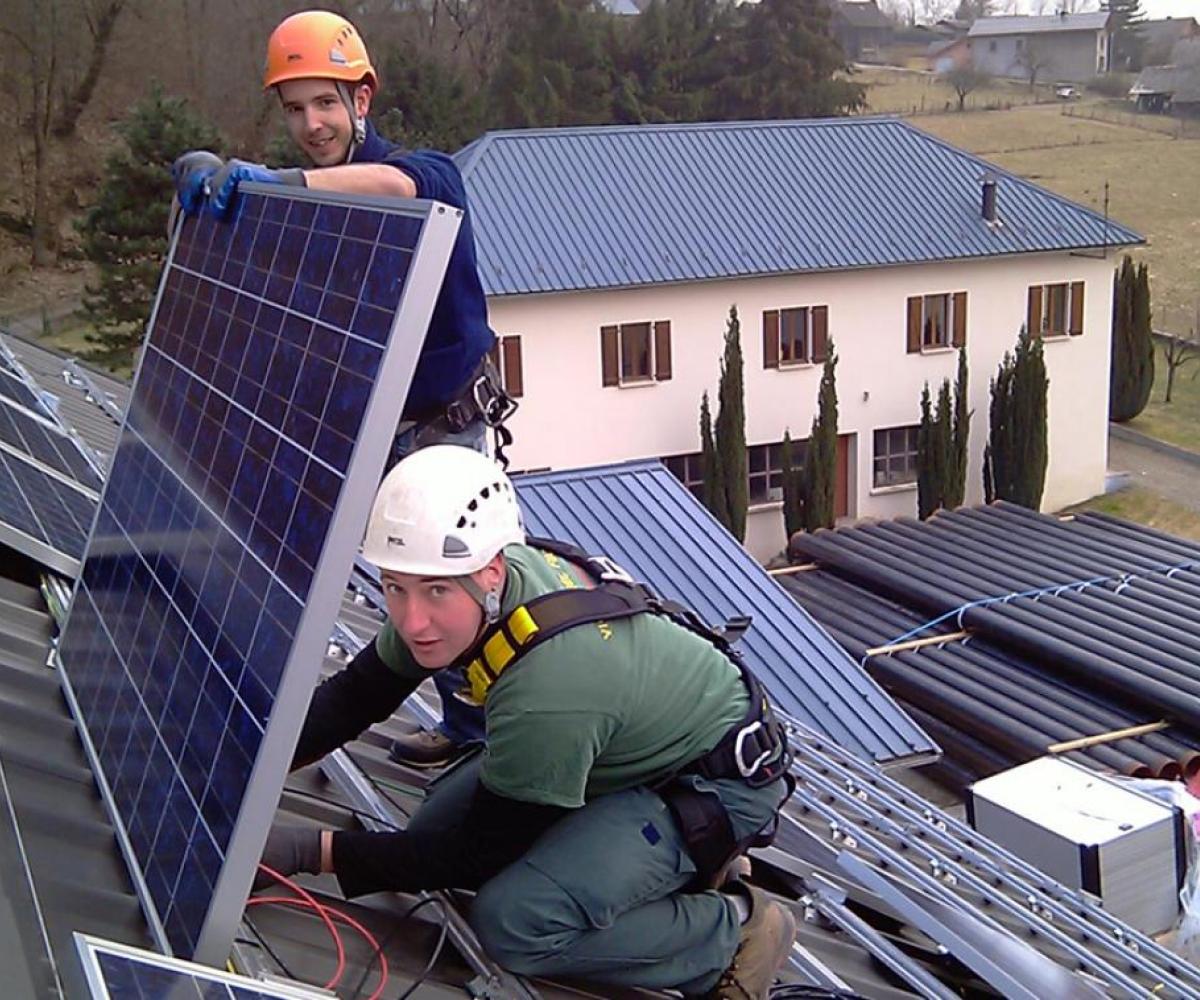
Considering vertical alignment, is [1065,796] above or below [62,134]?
below

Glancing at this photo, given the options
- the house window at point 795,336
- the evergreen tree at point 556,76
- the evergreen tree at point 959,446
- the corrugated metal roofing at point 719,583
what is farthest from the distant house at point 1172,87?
the corrugated metal roofing at point 719,583

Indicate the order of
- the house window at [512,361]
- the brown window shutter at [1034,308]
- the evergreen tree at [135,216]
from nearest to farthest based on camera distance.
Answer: the house window at [512,361]
the evergreen tree at [135,216]
the brown window shutter at [1034,308]

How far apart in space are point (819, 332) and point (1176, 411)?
57.7 ft

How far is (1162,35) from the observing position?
108 meters

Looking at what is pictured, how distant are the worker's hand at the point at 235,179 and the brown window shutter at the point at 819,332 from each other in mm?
28077

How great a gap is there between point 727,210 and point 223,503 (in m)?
29.2

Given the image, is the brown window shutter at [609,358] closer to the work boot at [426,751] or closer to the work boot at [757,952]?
the work boot at [426,751]

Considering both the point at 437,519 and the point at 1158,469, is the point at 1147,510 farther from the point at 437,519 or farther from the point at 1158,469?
the point at 437,519

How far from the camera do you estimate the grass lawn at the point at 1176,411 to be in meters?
41.5

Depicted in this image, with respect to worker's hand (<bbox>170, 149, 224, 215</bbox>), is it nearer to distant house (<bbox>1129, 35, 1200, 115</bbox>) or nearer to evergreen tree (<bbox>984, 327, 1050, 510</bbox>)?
evergreen tree (<bbox>984, 327, 1050, 510</bbox>)

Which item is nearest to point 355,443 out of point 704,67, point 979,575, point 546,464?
point 979,575

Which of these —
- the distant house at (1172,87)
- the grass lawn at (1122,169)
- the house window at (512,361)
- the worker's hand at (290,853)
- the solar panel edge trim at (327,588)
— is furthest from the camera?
the distant house at (1172,87)

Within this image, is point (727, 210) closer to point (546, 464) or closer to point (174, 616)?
point (546, 464)

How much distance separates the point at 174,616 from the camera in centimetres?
411
